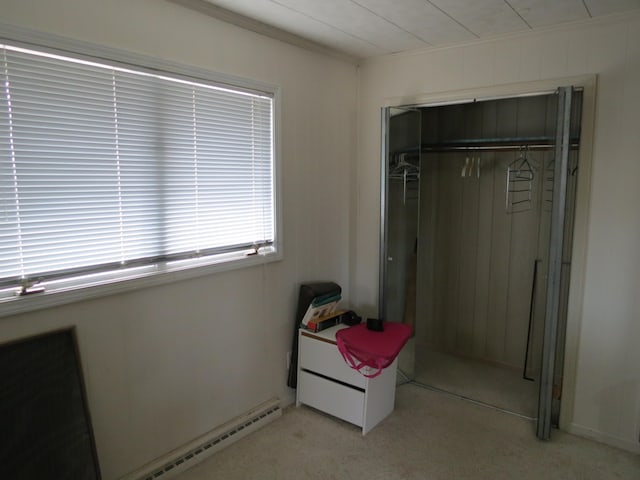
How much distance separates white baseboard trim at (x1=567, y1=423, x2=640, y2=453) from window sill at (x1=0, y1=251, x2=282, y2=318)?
2.25 metres

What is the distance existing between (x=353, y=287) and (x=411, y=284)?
47cm

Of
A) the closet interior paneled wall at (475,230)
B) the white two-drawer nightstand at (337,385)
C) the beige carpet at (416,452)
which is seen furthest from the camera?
the closet interior paneled wall at (475,230)

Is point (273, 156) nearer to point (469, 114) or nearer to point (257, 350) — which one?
point (257, 350)

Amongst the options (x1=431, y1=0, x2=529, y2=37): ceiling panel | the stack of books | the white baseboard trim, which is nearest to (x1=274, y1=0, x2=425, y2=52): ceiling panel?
(x1=431, y1=0, x2=529, y2=37): ceiling panel

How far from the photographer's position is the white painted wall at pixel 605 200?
253cm

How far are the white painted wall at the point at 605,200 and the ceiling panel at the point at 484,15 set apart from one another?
17cm

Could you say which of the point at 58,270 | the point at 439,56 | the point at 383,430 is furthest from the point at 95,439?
the point at 439,56

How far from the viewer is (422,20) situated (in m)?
2.57

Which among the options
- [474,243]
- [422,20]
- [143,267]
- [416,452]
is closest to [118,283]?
[143,267]

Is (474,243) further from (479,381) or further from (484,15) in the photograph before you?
(484,15)

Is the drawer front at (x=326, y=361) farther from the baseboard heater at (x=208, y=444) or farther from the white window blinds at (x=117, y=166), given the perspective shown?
the white window blinds at (x=117, y=166)

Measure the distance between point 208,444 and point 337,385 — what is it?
0.85 meters

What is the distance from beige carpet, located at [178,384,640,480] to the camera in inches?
97.3

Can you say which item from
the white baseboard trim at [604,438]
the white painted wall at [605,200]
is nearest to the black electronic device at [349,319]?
the white painted wall at [605,200]
